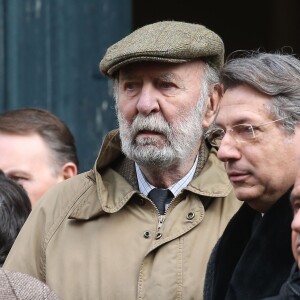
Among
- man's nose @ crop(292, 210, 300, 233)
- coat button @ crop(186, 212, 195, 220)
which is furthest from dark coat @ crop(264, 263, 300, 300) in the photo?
coat button @ crop(186, 212, 195, 220)

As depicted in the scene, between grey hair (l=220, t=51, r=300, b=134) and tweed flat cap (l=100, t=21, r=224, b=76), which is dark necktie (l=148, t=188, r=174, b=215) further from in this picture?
grey hair (l=220, t=51, r=300, b=134)

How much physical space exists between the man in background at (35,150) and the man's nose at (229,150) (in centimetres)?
192

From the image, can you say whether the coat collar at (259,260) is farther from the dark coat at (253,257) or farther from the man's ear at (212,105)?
the man's ear at (212,105)

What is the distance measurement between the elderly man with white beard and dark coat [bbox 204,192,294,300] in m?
0.48

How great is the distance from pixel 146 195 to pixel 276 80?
0.94m

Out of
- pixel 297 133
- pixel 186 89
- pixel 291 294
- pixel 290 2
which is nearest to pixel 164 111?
pixel 186 89

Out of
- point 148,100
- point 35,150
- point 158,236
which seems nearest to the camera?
point 158,236

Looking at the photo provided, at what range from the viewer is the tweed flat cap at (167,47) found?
179 inches

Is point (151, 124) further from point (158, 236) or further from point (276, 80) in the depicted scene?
Result: point (276, 80)

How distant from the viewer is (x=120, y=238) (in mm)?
4469

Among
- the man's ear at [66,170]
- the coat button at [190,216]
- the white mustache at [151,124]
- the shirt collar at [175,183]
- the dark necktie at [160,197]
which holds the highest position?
the white mustache at [151,124]

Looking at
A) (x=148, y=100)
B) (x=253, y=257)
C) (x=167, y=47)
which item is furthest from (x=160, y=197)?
(x=253, y=257)

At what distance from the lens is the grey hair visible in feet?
12.3

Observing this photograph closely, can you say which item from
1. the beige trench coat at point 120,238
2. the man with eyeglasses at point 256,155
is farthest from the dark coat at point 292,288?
the beige trench coat at point 120,238
